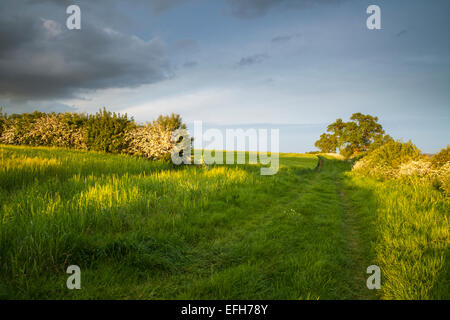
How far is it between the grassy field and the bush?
777cm

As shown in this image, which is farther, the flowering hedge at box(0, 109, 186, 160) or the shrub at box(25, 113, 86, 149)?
the shrub at box(25, 113, 86, 149)

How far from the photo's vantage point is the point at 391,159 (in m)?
16.2

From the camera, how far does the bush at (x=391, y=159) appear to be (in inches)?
577

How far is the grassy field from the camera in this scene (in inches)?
130

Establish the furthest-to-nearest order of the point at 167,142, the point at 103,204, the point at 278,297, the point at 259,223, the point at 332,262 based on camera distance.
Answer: the point at 167,142, the point at 259,223, the point at 103,204, the point at 332,262, the point at 278,297

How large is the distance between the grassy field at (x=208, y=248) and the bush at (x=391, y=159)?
7773 millimetres

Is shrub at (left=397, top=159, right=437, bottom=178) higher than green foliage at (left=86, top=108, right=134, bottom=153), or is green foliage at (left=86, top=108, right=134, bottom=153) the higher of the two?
green foliage at (left=86, top=108, right=134, bottom=153)

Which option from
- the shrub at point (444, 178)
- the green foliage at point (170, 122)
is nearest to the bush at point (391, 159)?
the shrub at point (444, 178)

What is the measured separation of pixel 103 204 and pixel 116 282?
290cm

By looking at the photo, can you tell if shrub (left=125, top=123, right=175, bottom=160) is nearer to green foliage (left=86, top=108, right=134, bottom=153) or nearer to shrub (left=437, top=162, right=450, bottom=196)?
green foliage (left=86, top=108, right=134, bottom=153)

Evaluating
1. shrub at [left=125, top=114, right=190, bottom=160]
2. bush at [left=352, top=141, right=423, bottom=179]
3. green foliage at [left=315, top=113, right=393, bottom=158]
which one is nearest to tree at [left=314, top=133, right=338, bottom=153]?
green foliage at [left=315, top=113, right=393, bottom=158]

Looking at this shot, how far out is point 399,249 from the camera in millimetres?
4688
